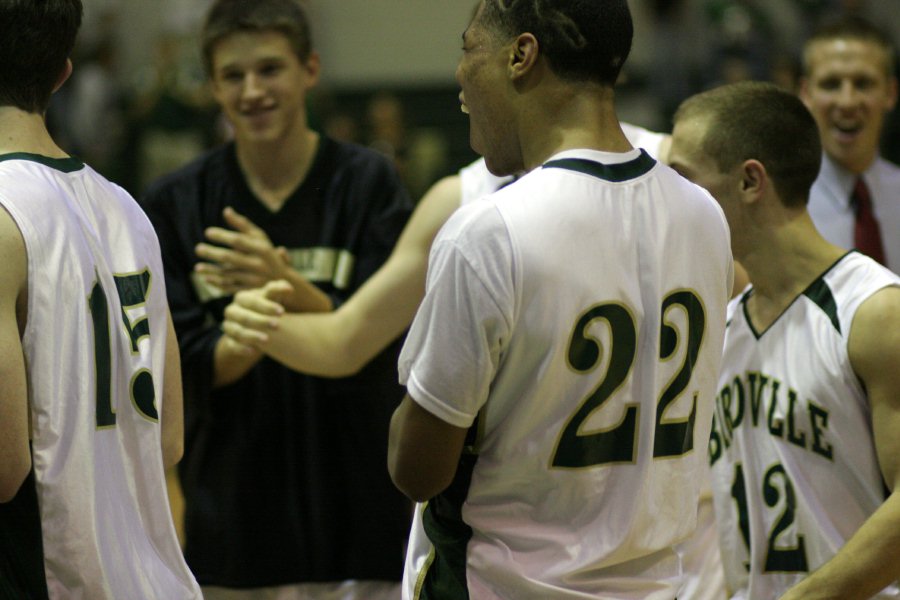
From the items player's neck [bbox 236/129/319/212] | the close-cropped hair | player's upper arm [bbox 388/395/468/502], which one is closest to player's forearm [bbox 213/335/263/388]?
player's neck [bbox 236/129/319/212]

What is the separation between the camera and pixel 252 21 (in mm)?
4117

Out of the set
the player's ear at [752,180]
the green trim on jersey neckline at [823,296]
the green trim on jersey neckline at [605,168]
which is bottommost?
the green trim on jersey neckline at [823,296]

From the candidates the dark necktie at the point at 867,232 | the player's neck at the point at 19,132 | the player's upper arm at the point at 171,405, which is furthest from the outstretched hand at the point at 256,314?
the dark necktie at the point at 867,232

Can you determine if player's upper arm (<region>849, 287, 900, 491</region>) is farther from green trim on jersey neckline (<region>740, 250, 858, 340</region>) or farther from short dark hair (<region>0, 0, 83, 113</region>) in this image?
short dark hair (<region>0, 0, 83, 113</region>)

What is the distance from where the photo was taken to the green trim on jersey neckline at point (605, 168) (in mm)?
2332

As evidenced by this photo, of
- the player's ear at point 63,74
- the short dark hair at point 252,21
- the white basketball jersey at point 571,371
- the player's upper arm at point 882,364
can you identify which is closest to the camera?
the white basketball jersey at point 571,371

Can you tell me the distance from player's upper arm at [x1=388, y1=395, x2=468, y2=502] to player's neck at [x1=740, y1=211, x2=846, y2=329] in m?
1.16

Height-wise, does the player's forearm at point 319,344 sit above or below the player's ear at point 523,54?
below

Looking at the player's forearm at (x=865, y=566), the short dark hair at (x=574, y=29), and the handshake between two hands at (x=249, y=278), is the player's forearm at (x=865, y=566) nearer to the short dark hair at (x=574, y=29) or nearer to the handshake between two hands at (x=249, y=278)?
the short dark hair at (x=574, y=29)

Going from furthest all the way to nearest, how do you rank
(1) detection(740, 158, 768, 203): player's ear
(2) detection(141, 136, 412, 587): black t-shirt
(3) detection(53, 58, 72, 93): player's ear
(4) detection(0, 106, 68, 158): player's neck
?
(2) detection(141, 136, 412, 587): black t-shirt → (1) detection(740, 158, 768, 203): player's ear → (3) detection(53, 58, 72, 93): player's ear → (4) detection(0, 106, 68, 158): player's neck

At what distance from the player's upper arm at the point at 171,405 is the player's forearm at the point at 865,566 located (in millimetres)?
1416

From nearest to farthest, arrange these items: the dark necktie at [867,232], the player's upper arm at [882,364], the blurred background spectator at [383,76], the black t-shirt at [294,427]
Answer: the player's upper arm at [882,364] < the black t-shirt at [294,427] < the dark necktie at [867,232] < the blurred background spectator at [383,76]

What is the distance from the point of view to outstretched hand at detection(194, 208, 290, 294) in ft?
12.3

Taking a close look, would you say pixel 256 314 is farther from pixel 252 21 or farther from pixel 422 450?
pixel 422 450
